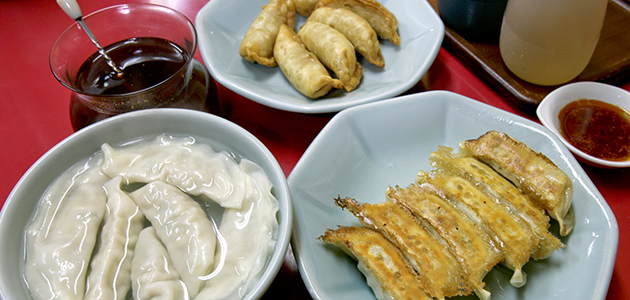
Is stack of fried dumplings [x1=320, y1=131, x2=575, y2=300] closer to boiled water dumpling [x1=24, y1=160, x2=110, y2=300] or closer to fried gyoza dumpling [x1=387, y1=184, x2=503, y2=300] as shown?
fried gyoza dumpling [x1=387, y1=184, x2=503, y2=300]

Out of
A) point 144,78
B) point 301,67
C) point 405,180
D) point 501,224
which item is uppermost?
point 144,78

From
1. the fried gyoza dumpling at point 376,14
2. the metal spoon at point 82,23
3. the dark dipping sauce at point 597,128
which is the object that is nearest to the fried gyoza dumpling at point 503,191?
the dark dipping sauce at point 597,128

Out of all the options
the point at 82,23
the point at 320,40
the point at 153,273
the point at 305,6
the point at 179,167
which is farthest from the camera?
the point at 305,6

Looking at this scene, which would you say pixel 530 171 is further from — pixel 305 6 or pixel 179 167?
pixel 305 6

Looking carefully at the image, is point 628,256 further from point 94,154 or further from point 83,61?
point 83,61

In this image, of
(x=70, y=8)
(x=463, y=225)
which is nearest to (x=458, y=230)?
(x=463, y=225)

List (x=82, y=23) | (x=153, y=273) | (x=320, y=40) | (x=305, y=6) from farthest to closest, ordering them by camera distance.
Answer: (x=305, y=6) → (x=320, y=40) → (x=82, y=23) → (x=153, y=273)

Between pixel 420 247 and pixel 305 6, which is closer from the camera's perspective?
pixel 420 247
